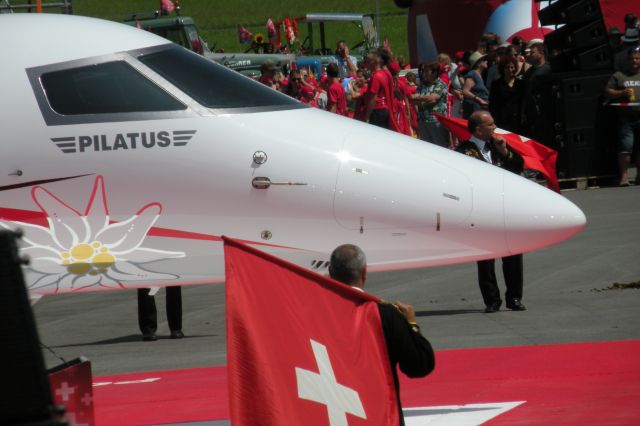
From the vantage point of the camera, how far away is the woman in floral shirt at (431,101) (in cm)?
1909

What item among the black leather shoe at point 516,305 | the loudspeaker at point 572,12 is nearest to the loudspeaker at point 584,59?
the loudspeaker at point 572,12

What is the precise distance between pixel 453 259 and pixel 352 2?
51.4 m

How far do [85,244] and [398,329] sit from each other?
2.07m

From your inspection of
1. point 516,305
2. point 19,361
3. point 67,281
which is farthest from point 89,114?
point 516,305

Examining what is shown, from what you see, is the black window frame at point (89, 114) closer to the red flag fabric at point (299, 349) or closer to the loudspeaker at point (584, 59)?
the red flag fabric at point (299, 349)

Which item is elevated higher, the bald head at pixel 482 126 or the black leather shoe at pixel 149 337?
the bald head at pixel 482 126

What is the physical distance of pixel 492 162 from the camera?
10.7 meters

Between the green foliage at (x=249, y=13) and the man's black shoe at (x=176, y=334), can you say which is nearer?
the man's black shoe at (x=176, y=334)

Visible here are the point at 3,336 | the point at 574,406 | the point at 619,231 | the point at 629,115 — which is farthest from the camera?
the point at 629,115

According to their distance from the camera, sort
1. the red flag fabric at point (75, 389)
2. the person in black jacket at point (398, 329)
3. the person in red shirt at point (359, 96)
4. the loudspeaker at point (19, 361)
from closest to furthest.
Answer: the loudspeaker at point (19, 361) → the person in black jacket at point (398, 329) → the red flag fabric at point (75, 389) → the person in red shirt at point (359, 96)

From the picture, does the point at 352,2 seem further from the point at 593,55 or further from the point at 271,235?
the point at 271,235

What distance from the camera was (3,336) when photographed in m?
3.30

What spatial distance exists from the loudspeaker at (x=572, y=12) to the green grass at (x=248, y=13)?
31.9 meters

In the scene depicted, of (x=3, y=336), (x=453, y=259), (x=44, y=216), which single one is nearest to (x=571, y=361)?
(x=453, y=259)
